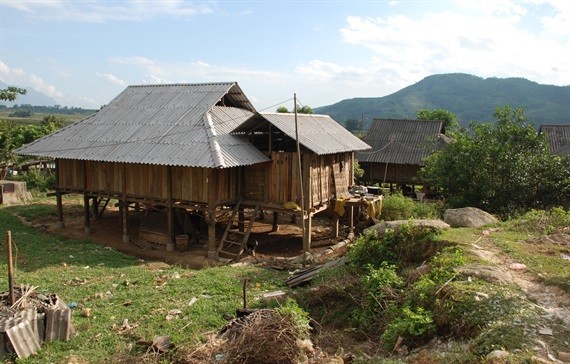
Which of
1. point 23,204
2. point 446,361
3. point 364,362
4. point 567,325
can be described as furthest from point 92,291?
point 23,204

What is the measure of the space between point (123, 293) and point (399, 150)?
20.9 m

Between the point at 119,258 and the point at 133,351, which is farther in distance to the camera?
the point at 119,258

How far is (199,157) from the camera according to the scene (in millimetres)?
15164

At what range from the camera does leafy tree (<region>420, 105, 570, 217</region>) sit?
17.3 m

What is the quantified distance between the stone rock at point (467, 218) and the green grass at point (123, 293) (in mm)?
5060

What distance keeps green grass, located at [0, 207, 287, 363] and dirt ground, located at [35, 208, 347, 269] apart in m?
1.59

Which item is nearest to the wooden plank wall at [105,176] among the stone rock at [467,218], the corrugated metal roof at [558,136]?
the stone rock at [467,218]

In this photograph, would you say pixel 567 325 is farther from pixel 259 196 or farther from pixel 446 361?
pixel 259 196

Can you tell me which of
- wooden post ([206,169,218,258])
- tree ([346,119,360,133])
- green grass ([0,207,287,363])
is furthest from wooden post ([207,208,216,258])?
tree ([346,119,360,133])

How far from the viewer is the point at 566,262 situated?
904cm

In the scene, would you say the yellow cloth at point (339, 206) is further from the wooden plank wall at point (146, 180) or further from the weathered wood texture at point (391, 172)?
the weathered wood texture at point (391, 172)

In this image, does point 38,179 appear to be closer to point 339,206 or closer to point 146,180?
point 146,180

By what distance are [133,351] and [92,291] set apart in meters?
3.74

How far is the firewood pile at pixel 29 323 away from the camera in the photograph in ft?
24.5
